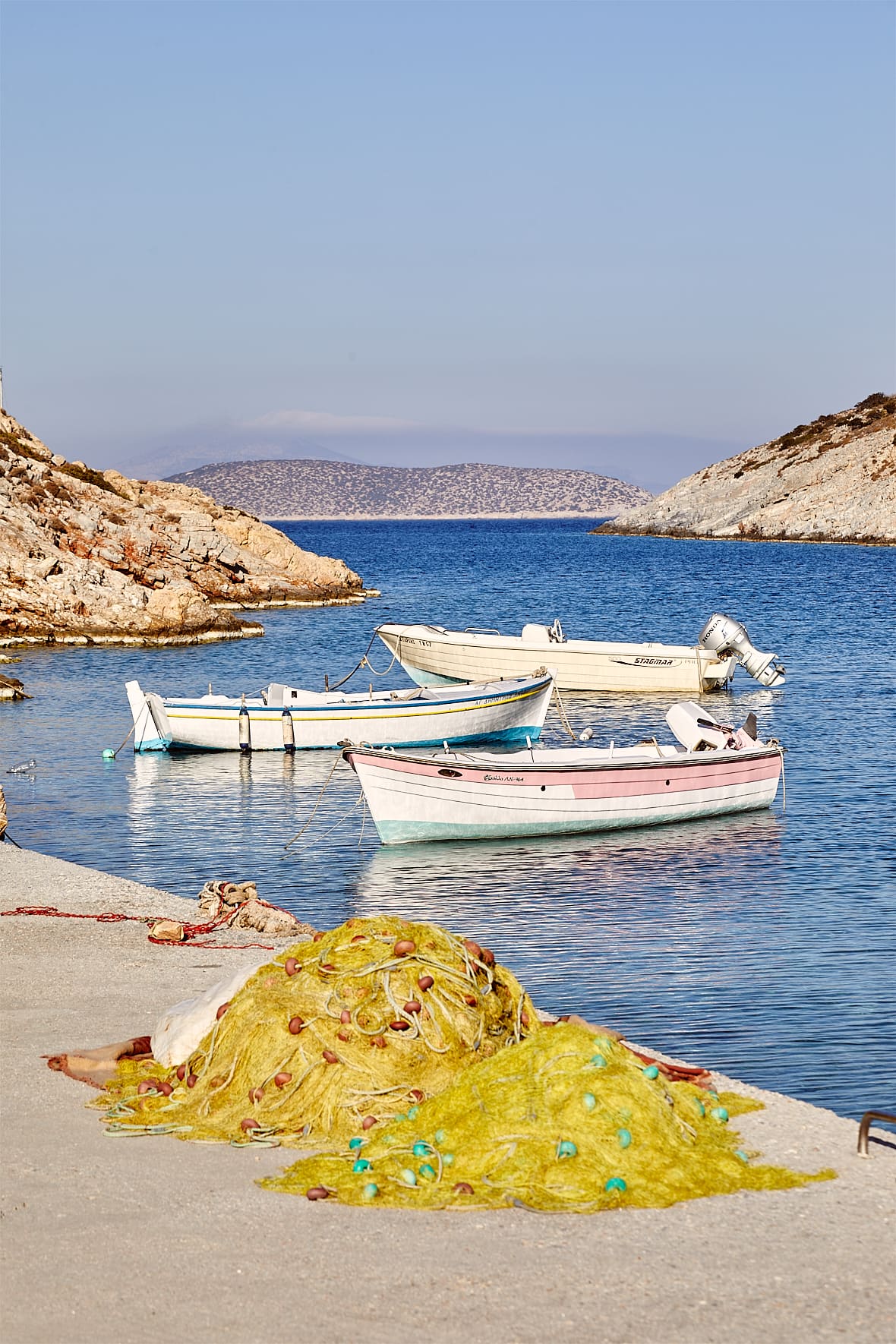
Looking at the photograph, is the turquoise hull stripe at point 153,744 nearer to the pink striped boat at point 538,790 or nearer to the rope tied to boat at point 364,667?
the rope tied to boat at point 364,667

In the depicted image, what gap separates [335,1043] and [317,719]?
2688 cm

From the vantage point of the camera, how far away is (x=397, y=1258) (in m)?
8.41

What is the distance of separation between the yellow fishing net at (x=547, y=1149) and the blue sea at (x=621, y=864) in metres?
4.12

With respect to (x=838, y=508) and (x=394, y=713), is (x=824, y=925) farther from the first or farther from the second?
(x=838, y=508)

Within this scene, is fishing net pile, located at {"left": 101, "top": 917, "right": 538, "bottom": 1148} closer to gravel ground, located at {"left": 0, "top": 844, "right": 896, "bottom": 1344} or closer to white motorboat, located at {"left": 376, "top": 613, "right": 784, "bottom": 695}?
gravel ground, located at {"left": 0, "top": 844, "right": 896, "bottom": 1344}

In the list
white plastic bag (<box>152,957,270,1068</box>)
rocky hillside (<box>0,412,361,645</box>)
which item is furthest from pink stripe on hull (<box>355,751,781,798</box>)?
rocky hillside (<box>0,412,361,645</box>)

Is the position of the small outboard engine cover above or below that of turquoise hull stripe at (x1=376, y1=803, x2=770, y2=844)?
above

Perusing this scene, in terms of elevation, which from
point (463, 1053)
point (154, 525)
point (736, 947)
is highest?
point (154, 525)

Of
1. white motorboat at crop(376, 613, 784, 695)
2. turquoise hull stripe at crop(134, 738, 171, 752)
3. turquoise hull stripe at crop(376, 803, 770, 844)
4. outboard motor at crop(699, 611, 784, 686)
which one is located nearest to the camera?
turquoise hull stripe at crop(376, 803, 770, 844)

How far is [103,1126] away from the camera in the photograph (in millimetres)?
10594

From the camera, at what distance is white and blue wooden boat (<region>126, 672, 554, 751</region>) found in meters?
36.8

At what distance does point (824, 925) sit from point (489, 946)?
15.9 feet

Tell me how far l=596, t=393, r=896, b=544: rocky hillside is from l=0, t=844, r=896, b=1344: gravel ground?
148m

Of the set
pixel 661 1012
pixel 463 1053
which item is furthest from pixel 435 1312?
pixel 661 1012
